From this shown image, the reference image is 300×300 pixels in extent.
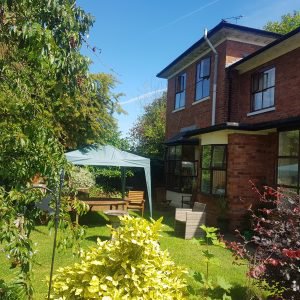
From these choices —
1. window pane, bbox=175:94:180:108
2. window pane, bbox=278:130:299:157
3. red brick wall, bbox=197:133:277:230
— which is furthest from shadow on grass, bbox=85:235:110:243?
window pane, bbox=175:94:180:108

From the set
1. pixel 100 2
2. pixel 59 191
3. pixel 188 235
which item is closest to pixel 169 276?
pixel 59 191

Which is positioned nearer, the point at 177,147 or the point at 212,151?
the point at 212,151

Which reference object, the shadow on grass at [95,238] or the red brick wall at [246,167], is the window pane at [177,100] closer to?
the red brick wall at [246,167]

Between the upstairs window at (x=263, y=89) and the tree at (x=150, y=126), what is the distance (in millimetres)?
12337

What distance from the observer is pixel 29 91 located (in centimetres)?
364

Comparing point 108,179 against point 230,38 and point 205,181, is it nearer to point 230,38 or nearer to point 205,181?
point 205,181

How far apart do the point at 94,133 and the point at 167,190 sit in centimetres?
A: 568

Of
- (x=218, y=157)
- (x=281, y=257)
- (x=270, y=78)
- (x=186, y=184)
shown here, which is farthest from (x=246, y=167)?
(x=281, y=257)

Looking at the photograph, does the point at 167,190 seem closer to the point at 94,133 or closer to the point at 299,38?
the point at 94,133

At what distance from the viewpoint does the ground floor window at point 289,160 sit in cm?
1033

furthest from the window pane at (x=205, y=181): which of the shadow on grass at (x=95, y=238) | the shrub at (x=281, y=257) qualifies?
the shrub at (x=281, y=257)

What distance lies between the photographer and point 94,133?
15.2 metres

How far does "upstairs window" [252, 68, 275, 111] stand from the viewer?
12688mm

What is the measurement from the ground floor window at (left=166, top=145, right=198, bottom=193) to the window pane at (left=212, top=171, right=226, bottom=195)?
10.7ft
